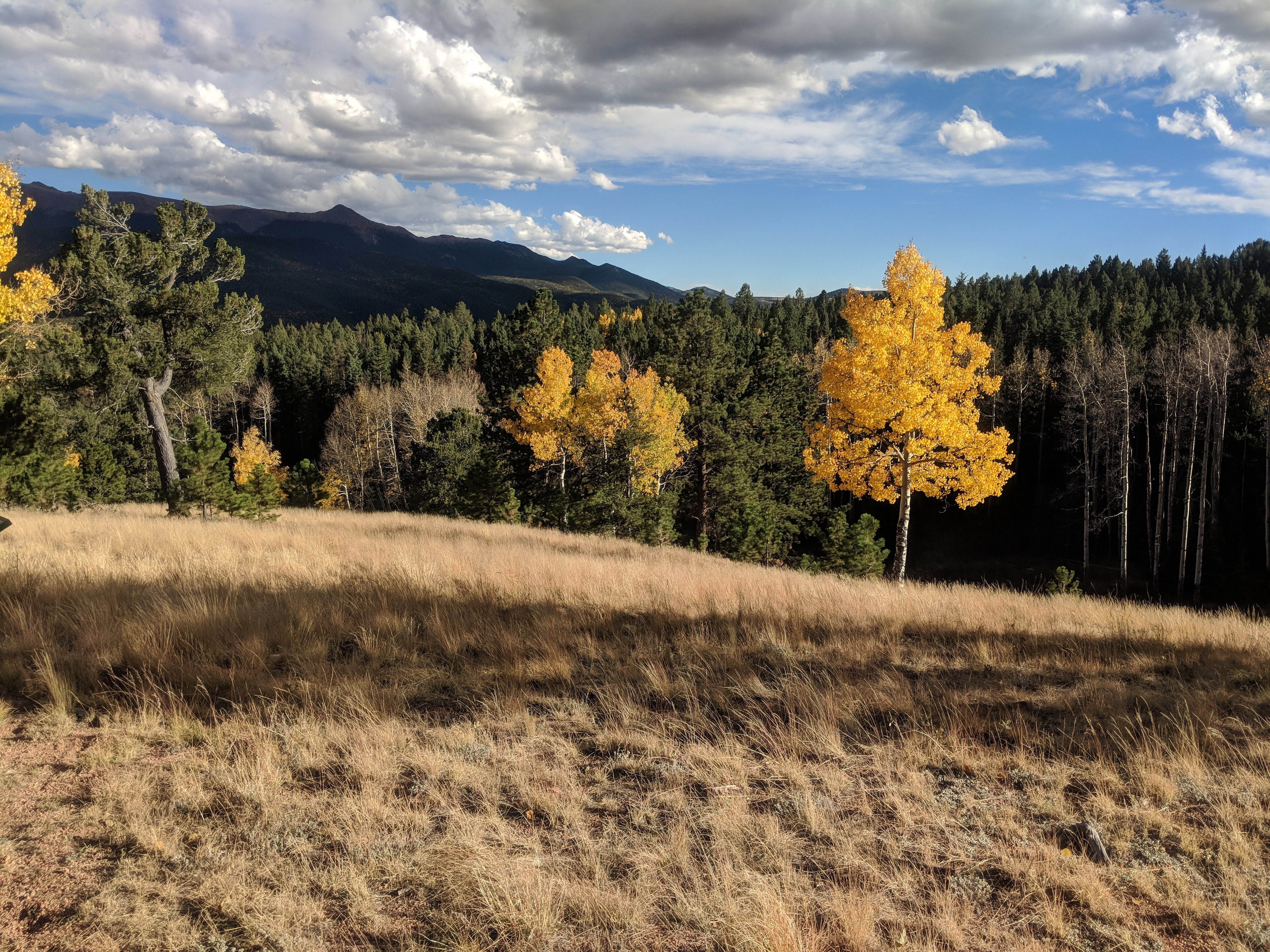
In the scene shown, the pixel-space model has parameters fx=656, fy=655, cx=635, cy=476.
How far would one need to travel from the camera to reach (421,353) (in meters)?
73.3

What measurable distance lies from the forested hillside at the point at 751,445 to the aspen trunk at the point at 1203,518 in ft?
0.78

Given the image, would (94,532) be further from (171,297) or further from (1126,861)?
(1126,861)

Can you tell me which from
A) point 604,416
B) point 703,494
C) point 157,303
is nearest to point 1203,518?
point 703,494

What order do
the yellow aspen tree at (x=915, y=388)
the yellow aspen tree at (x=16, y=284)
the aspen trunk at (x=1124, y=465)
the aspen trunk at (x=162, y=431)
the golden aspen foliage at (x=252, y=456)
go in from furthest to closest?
1. the golden aspen foliage at (x=252, y=456)
2. the aspen trunk at (x=1124, y=465)
3. the aspen trunk at (x=162, y=431)
4. the yellow aspen tree at (x=915, y=388)
5. the yellow aspen tree at (x=16, y=284)

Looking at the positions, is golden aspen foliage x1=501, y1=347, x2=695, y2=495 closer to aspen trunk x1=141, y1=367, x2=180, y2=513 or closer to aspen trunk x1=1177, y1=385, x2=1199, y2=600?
aspen trunk x1=141, y1=367, x2=180, y2=513

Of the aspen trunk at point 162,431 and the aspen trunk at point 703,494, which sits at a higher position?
the aspen trunk at point 162,431

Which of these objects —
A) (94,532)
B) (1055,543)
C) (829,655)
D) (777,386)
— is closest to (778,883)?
(829,655)

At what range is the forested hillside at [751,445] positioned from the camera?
21.7 m

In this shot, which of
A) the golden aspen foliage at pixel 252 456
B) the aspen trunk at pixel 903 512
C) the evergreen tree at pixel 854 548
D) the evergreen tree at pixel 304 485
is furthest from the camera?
the golden aspen foliage at pixel 252 456

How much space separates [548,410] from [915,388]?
15.2 meters

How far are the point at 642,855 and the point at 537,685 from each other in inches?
93.1

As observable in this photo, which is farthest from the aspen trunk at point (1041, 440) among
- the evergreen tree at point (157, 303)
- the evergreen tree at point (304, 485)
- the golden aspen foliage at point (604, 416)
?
the evergreen tree at point (157, 303)

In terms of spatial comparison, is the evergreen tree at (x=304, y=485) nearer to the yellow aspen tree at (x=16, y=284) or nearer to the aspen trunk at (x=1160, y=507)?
the yellow aspen tree at (x=16, y=284)

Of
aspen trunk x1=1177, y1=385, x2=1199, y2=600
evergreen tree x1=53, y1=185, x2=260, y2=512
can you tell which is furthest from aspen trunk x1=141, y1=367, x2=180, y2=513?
aspen trunk x1=1177, y1=385, x2=1199, y2=600
